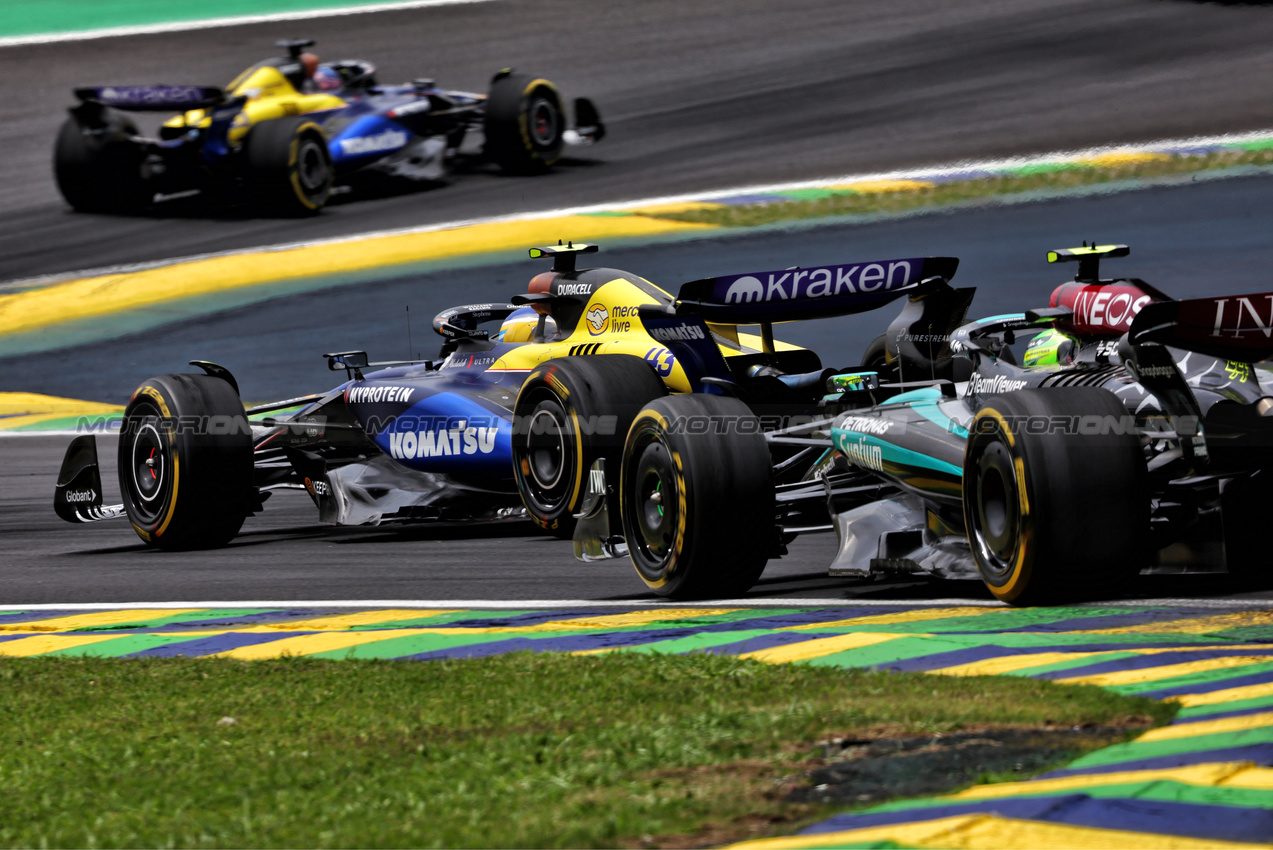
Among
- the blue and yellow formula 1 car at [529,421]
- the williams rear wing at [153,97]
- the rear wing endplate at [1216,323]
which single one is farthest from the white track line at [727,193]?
the rear wing endplate at [1216,323]

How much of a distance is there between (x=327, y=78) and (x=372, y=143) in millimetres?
1061

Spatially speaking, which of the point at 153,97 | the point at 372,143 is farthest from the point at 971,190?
the point at 153,97

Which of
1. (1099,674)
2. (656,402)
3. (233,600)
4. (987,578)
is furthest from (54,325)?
(1099,674)

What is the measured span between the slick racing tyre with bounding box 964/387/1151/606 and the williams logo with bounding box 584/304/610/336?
15.3 feet

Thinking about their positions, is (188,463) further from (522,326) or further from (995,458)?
(995,458)

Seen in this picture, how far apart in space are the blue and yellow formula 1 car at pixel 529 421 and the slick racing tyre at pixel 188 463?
0.01 metres

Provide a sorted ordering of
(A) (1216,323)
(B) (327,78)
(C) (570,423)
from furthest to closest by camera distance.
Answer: (B) (327,78) → (C) (570,423) → (A) (1216,323)

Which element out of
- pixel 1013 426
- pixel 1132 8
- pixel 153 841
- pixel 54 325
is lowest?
pixel 153 841

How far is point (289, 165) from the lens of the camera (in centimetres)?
2245

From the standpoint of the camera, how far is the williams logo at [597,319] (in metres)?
11.4

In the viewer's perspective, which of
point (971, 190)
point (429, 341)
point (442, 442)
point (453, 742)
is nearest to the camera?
point (453, 742)

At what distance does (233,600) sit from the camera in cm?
927

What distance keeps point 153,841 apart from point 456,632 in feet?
11.3

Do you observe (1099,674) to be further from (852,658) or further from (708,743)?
(708,743)
